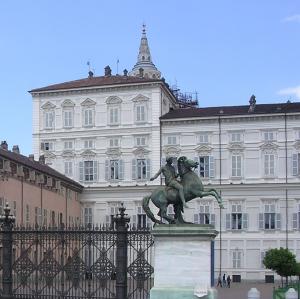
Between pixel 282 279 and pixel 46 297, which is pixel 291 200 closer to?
pixel 282 279

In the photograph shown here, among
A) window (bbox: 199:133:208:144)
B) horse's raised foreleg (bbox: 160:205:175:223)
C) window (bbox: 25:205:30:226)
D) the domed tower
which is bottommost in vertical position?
window (bbox: 25:205:30:226)

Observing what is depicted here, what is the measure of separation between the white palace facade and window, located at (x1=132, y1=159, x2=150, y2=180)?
0.33ft

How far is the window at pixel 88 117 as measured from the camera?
77.6 meters

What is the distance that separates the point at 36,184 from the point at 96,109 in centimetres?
1534

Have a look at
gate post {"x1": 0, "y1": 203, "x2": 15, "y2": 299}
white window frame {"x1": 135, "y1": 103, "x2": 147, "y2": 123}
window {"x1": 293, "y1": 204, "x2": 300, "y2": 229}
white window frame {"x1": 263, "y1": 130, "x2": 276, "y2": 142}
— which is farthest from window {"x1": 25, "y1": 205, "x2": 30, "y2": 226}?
gate post {"x1": 0, "y1": 203, "x2": 15, "y2": 299}

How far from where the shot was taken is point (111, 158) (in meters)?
77.1

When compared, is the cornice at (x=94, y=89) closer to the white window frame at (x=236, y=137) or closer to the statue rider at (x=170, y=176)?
the white window frame at (x=236, y=137)

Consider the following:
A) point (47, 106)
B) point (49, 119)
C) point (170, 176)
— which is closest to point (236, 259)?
point (49, 119)

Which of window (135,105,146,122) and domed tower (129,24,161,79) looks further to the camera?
domed tower (129,24,161,79)

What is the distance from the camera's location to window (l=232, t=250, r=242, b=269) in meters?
72.2

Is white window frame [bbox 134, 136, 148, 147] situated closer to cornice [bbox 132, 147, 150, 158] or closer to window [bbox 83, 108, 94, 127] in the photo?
cornice [bbox 132, 147, 150, 158]

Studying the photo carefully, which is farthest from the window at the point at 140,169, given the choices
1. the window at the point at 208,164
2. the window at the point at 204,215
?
the window at the point at 204,215

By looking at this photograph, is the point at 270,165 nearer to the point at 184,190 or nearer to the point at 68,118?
the point at 68,118

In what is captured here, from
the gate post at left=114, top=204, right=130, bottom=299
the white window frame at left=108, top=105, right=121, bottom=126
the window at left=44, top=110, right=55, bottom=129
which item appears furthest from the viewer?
the window at left=44, top=110, right=55, bottom=129
